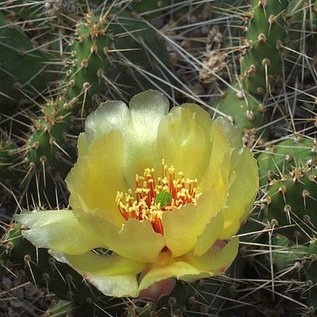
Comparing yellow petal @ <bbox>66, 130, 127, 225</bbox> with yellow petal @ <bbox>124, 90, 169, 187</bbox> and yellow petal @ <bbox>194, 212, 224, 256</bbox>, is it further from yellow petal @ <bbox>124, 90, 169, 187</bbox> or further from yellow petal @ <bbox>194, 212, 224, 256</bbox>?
yellow petal @ <bbox>194, 212, 224, 256</bbox>

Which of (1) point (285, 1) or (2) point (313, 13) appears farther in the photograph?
(2) point (313, 13)

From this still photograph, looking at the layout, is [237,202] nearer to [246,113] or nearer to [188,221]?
[188,221]

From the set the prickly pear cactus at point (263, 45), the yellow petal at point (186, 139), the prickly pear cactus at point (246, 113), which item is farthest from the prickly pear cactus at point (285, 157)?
the yellow petal at point (186, 139)

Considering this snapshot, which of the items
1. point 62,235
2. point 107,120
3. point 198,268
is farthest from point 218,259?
point 107,120

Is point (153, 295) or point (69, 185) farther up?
point (69, 185)

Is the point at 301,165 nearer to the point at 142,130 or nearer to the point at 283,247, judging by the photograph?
the point at 283,247

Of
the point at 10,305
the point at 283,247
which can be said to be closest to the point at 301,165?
the point at 283,247

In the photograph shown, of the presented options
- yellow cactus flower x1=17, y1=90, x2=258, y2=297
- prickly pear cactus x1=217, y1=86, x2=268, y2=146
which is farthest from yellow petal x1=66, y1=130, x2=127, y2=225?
prickly pear cactus x1=217, y1=86, x2=268, y2=146
